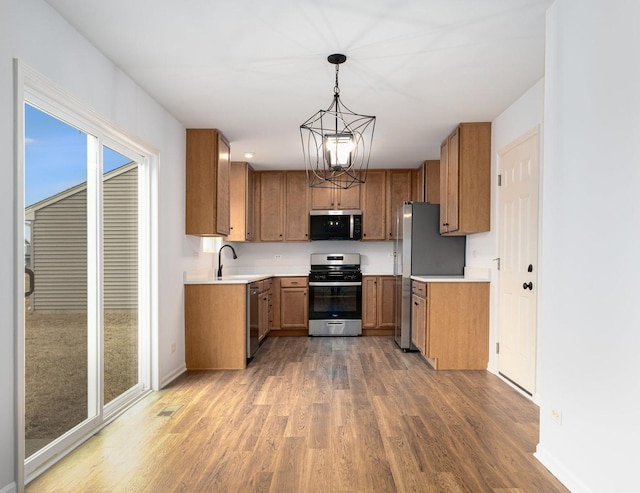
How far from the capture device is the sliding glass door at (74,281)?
2369 mm

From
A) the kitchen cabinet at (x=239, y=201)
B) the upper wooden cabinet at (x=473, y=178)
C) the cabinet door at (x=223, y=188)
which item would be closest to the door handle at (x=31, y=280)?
the cabinet door at (x=223, y=188)

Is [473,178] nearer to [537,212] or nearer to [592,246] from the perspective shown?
[537,212]

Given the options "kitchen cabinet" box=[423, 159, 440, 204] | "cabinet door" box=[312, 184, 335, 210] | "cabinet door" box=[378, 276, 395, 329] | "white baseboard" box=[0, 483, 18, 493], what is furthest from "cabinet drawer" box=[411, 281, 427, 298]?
"white baseboard" box=[0, 483, 18, 493]

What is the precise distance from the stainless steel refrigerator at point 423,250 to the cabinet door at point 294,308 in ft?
5.31

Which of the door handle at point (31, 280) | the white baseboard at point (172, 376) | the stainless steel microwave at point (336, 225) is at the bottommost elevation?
the white baseboard at point (172, 376)

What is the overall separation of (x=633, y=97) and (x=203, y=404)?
322cm

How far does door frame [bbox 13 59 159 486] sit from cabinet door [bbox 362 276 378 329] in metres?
3.35

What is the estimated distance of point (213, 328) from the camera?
4.51 meters

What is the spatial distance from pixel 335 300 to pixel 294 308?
1.99 feet

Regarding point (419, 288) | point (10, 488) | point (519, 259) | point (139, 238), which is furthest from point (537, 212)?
point (10, 488)

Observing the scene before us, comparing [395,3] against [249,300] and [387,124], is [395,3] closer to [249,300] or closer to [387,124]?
[387,124]

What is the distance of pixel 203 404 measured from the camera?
3422 mm

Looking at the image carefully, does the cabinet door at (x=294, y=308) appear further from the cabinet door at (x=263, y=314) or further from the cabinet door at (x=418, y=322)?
the cabinet door at (x=418, y=322)

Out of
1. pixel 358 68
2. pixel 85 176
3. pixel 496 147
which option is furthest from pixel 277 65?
pixel 496 147
